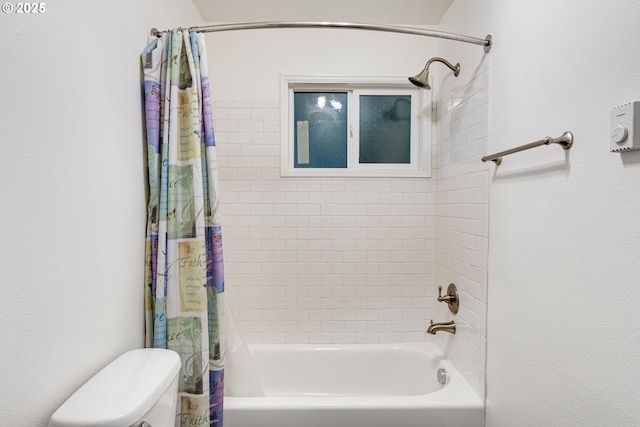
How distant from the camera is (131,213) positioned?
1.32m

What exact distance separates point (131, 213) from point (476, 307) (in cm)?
160

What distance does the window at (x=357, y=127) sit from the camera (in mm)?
2303

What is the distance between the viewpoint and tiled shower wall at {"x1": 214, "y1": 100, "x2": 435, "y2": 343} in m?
2.25

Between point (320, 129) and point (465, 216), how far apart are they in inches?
43.7

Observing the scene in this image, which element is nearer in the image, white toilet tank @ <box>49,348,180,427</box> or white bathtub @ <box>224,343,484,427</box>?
white toilet tank @ <box>49,348,180,427</box>

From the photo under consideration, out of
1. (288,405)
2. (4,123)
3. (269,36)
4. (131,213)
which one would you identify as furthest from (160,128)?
(288,405)

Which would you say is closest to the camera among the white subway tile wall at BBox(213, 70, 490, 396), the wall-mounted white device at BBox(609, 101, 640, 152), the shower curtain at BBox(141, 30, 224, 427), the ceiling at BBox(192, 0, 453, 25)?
the wall-mounted white device at BBox(609, 101, 640, 152)

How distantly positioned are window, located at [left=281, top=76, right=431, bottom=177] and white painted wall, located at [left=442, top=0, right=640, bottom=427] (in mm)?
834

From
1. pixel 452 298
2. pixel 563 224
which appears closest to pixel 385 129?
pixel 452 298

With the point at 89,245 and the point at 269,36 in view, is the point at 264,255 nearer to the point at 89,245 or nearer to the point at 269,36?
the point at 89,245

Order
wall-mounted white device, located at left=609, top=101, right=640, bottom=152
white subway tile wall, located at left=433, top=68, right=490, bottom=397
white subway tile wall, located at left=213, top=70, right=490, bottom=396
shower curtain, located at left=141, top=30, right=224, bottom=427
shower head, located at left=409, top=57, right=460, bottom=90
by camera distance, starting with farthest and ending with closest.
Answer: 1. white subway tile wall, located at left=213, top=70, right=490, bottom=396
2. shower head, located at left=409, top=57, right=460, bottom=90
3. white subway tile wall, located at left=433, top=68, right=490, bottom=397
4. shower curtain, located at left=141, top=30, right=224, bottom=427
5. wall-mounted white device, located at left=609, top=101, right=640, bottom=152

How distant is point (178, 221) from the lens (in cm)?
140

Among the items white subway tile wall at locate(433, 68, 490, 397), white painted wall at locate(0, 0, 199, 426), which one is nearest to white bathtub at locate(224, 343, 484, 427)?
white subway tile wall at locate(433, 68, 490, 397)

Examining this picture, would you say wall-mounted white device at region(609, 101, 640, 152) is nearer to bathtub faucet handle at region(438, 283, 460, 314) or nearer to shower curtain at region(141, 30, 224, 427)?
bathtub faucet handle at region(438, 283, 460, 314)
